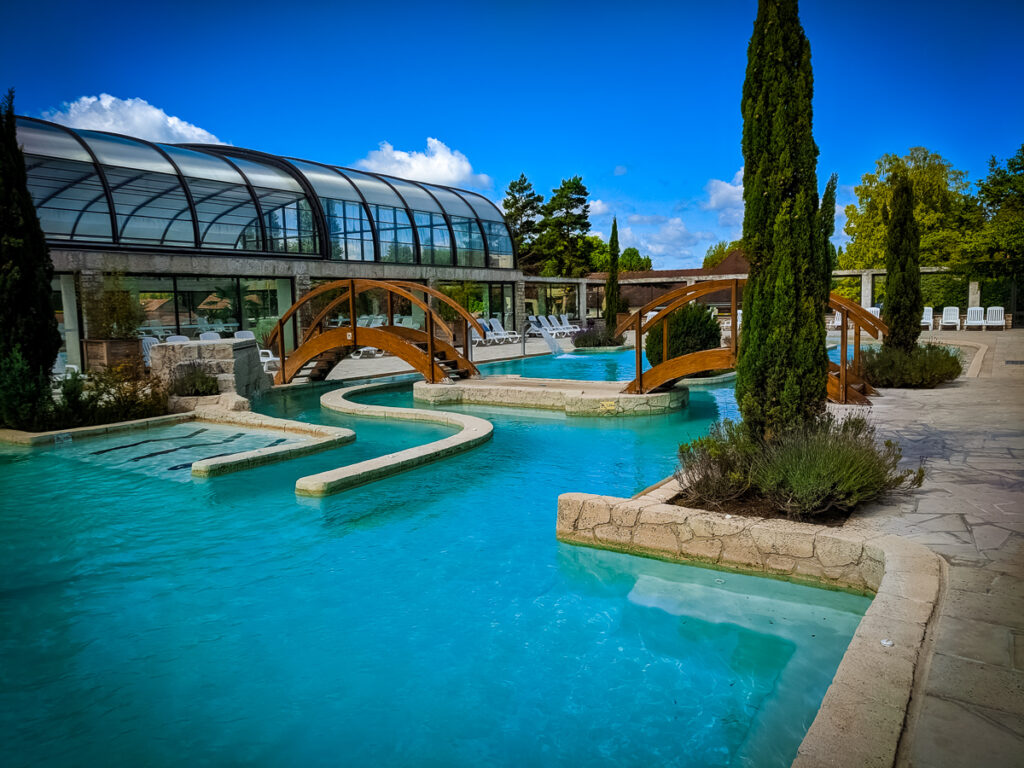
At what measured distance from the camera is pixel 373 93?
2245cm

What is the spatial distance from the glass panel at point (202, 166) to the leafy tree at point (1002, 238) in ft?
56.3

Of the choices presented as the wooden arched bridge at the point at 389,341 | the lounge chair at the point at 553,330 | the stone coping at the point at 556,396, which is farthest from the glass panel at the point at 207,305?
the lounge chair at the point at 553,330

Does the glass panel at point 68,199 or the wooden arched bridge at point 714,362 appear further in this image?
the glass panel at point 68,199

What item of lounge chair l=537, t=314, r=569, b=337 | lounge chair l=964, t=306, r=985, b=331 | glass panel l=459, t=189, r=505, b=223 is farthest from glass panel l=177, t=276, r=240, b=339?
lounge chair l=964, t=306, r=985, b=331

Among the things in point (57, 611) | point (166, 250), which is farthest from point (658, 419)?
point (166, 250)

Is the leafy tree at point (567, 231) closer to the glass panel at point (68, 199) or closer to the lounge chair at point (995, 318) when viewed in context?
the lounge chair at point (995, 318)

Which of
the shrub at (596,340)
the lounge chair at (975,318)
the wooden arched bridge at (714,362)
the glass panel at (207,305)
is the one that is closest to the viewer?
the wooden arched bridge at (714,362)

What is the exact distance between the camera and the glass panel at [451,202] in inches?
957

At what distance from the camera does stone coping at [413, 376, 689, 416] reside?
10.0 m

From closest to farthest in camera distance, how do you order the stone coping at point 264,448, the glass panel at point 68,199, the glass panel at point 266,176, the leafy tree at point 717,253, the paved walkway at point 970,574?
1. the paved walkway at point 970,574
2. the stone coping at point 264,448
3. the glass panel at point 68,199
4. the glass panel at point 266,176
5. the leafy tree at point 717,253

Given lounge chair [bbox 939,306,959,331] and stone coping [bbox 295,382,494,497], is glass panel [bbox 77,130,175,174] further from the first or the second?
lounge chair [bbox 939,306,959,331]

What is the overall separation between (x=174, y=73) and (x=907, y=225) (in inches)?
707

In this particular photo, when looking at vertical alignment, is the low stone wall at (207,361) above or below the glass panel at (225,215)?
below

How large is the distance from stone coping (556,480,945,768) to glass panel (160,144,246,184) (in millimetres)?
16449
